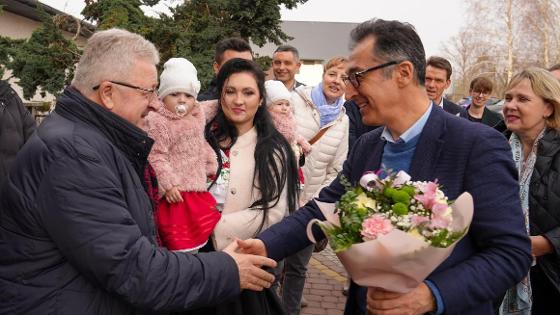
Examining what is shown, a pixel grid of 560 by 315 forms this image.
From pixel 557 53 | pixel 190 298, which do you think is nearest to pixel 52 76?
pixel 190 298

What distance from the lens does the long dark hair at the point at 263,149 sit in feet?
10.1

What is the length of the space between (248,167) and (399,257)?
164 cm

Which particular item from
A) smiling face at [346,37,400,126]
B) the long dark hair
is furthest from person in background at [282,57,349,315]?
smiling face at [346,37,400,126]

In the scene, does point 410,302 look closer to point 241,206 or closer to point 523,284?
point 241,206

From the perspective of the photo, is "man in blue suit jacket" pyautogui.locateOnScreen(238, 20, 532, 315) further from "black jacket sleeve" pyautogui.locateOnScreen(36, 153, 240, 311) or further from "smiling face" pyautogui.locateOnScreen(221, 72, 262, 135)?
"smiling face" pyautogui.locateOnScreen(221, 72, 262, 135)

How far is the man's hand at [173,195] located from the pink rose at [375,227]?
152cm

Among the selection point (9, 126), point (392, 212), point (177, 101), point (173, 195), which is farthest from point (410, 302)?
point (9, 126)

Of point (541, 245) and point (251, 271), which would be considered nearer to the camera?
point (251, 271)

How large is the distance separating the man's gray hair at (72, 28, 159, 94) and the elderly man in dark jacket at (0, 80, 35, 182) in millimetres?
1389

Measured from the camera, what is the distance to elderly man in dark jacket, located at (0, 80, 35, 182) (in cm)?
309

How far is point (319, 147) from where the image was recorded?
465cm

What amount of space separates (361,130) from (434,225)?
374 centimetres

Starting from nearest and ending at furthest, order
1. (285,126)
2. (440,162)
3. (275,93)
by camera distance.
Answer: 1. (440,162)
2. (285,126)
3. (275,93)

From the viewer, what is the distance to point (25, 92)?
7391 millimetres
